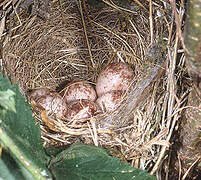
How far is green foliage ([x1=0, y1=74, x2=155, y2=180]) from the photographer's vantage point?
0.71 meters

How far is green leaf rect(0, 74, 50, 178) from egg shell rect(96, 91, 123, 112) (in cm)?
53

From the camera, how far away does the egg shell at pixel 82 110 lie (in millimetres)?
1295

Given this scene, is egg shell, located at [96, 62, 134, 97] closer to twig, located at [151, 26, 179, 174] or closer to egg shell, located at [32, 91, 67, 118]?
egg shell, located at [32, 91, 67, 118]

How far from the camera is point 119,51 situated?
1.53 metres

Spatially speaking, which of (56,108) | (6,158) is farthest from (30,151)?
(56,108)

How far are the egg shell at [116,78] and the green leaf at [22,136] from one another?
642 mm

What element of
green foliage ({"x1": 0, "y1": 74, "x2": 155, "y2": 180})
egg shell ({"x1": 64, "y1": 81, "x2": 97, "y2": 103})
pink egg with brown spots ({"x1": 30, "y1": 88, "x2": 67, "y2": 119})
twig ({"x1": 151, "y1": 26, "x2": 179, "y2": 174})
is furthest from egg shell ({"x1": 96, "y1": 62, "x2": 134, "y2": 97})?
green foliage ({"x1": 0, "y1": 74, "x2": 155, "y2": 180})

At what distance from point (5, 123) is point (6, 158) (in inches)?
3.0

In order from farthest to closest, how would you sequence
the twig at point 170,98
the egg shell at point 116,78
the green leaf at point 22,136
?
the egg shell at point 116,78 < the twig at point 170,98 < the green leaf at point 22,136

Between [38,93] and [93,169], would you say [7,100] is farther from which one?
[38,93]

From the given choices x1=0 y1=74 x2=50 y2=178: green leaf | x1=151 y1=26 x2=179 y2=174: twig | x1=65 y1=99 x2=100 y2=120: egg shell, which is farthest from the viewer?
x1=65 y1=99 x2=100 y2=120: egg shell

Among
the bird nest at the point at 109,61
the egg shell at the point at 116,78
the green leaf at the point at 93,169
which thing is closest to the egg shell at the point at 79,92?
the egg shell at the point at 116,78

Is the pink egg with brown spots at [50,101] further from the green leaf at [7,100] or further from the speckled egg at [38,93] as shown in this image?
the green leaf at [7,100]

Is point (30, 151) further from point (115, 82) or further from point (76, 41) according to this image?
point (76, 41)
